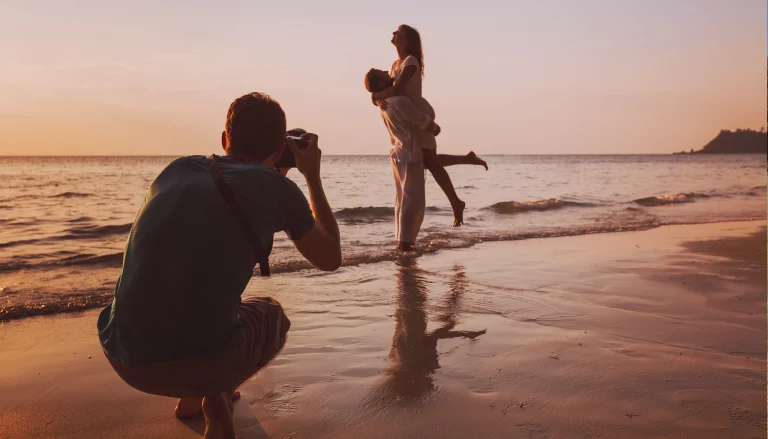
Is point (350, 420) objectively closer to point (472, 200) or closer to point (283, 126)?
point (283, 126)

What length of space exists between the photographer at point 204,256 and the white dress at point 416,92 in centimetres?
370

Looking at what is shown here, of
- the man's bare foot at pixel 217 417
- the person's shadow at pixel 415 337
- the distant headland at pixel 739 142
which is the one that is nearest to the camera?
the man's bare foot at pixel 217 417

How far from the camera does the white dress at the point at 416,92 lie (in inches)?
219

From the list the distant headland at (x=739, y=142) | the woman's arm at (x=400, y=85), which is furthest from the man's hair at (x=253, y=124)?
the distant headland at (x=739, y=142)

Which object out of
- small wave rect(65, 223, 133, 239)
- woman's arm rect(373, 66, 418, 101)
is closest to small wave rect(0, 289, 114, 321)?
woman's arm rect(373, 66, 418, 101)

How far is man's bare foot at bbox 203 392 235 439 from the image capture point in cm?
218

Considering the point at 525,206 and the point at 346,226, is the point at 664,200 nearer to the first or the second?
the point at 525,206

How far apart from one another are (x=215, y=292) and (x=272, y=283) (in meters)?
3.52

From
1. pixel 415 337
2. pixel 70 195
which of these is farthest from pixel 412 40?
pixel 70 195

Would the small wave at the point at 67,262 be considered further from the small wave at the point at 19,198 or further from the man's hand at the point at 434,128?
the small wave at the point at 19,198

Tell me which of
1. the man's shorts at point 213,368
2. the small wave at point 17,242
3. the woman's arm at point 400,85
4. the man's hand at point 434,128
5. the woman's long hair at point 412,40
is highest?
the woman's long hair at point 412,40

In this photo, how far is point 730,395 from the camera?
2.65m

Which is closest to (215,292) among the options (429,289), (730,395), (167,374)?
(167,374)

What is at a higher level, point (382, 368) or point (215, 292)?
point (215, 292)
